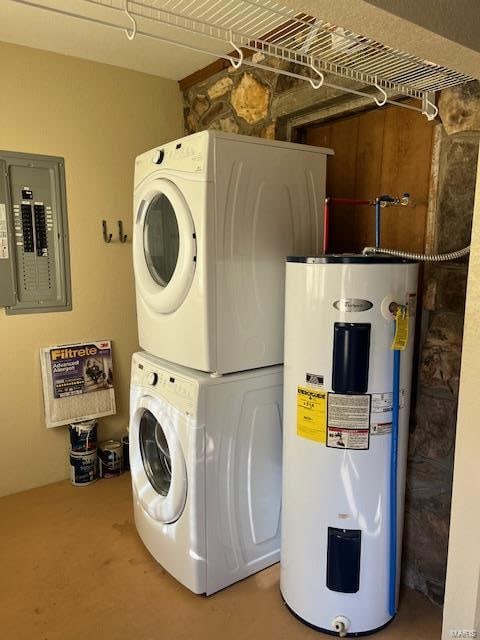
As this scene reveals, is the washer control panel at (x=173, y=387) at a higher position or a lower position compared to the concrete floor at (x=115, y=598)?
higher

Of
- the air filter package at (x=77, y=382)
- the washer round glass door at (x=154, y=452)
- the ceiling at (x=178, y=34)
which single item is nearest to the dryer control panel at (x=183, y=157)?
the ceiling at (x=178, y=34)

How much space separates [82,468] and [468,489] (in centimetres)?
217

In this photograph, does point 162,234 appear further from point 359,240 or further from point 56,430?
point 56,430

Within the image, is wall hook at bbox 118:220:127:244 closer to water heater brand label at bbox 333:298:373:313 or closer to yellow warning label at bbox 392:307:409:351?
water heater brand label at bbox 333:298:373:313

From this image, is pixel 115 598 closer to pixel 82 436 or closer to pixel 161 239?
pixel 82 436

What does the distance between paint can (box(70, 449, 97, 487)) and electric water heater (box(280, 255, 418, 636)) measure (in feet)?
4.57

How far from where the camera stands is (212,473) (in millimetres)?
1743

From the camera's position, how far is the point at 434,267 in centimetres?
167

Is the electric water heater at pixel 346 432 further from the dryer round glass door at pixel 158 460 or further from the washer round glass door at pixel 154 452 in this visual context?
the washer round glass door at pixel 154 452

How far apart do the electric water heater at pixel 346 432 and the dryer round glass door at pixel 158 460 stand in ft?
1.33

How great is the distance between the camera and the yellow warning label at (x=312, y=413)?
5.08ft

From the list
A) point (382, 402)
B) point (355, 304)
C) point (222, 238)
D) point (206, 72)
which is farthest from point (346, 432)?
point (206, 72)

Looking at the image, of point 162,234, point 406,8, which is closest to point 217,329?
point 162,234

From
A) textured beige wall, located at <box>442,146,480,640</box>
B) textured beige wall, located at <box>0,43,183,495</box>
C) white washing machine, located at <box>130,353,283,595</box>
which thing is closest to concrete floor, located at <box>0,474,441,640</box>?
white washing machine, located at <box>130,353,283,595</box>
